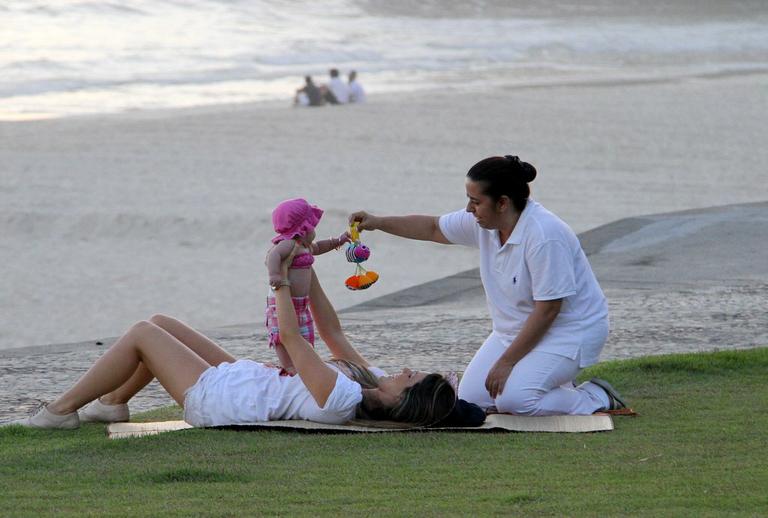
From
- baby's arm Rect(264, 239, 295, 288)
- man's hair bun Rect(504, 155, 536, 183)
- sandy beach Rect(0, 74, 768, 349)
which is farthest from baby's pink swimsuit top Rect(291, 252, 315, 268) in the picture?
sandy beach Rect(0, 74, 768, 349)

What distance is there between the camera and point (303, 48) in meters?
40.4

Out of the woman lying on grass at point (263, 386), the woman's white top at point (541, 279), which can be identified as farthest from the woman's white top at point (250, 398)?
the woman's white top at point (541, 279)

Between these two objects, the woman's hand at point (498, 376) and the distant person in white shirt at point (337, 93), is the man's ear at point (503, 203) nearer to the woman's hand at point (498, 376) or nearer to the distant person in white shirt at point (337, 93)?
the woman's hand at point (498, 376)

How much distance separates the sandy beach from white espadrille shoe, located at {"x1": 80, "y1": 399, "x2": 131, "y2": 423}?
3985 millimetres

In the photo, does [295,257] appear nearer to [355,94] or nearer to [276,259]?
[276,259]

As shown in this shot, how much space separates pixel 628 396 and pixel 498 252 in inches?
40.2

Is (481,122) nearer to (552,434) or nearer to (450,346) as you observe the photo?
(450,346)

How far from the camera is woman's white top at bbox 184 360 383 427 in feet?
17.8

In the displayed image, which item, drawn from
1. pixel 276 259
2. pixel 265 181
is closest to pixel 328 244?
pixel 276 259

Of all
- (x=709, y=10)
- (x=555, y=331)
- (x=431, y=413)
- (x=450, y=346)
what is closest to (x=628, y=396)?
(x=555, y=331)

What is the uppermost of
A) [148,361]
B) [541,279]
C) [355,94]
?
[355,94]

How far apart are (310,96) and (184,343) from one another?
1832 cm

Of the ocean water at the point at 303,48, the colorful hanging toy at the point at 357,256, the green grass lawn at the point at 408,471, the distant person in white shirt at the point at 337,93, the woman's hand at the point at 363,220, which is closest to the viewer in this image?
the green grass lawn at the point at 408,471

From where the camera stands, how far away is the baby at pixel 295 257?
17.8 feet
